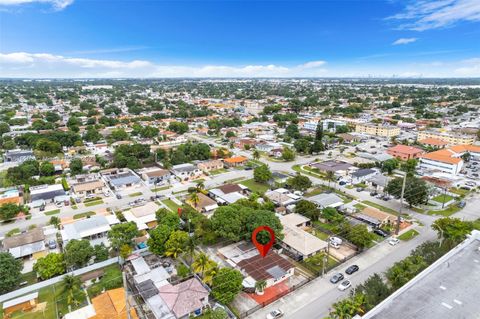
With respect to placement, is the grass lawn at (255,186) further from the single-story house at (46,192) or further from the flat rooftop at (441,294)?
the single-story house at (46,192)

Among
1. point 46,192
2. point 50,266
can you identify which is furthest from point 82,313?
point 46,192

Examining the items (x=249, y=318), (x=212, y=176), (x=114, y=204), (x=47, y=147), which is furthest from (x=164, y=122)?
(x=249, y=318)

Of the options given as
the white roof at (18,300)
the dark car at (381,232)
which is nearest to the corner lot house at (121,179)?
the white roof at (18,300)

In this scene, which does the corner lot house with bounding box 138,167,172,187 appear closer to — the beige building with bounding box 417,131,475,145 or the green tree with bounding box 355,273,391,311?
the green tree with bounding box 355,273,391,311

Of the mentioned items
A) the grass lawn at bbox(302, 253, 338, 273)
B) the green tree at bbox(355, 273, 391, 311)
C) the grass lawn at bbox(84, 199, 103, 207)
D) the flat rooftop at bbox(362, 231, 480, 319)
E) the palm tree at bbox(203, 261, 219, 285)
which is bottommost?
the grass lawn at bbox(84, 199, 103, 207)

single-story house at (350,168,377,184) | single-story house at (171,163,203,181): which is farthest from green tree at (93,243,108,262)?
single-story house at (350,168,377,184)

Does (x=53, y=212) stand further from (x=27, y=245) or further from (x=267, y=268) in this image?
(x=267, y=268)

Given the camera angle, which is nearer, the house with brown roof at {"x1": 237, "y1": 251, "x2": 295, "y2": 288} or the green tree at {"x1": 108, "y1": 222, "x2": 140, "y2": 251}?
the house with brown roof at {"x1": 237, "y1": 251, "x2": 295, "y2": 288}
